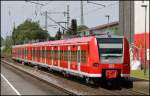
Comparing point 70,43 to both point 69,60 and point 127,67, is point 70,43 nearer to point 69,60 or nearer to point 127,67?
point 69,60

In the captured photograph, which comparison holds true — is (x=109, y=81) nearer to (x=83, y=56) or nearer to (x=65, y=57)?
(x=83, y=56)

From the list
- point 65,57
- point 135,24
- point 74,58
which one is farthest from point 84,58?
point 135,24

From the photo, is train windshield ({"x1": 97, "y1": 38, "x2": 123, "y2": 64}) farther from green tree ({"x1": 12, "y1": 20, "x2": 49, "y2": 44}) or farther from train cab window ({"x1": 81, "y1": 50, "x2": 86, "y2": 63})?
green tree ({"x1": 12, "y1": 20, "x2": 49, "y2": 44})

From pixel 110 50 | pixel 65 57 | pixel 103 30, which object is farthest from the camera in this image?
pixel 103 30

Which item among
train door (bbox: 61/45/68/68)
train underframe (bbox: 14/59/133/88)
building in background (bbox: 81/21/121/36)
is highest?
building in background (bbox: 81/21/121/36)

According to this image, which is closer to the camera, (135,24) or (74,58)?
(74,58)

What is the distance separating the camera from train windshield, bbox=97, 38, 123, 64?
27.0 meters

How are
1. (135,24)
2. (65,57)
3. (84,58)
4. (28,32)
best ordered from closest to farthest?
1. (84,58)
2. (65,57)
3. (135,24)
4. (28,32)

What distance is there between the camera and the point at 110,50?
89.2 ft

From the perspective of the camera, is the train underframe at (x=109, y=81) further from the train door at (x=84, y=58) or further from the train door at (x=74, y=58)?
the train door at (x=74, y=58)

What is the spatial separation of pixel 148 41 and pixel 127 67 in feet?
94.3

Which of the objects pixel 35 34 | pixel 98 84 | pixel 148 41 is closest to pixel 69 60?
pixel 98 84

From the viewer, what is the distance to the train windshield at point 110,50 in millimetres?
27047

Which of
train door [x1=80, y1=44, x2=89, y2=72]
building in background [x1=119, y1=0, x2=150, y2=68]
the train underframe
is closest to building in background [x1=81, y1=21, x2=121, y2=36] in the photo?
train door [x1=80, y1=44, x2=89, y2=72]
